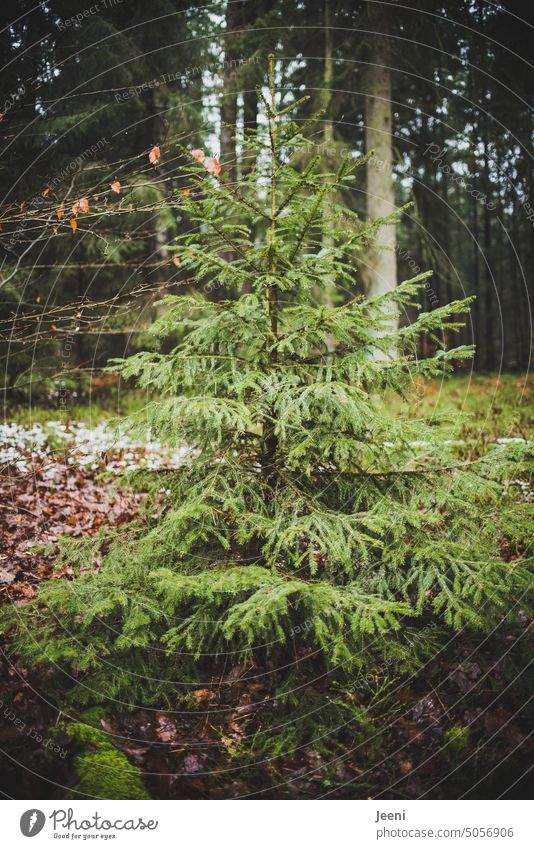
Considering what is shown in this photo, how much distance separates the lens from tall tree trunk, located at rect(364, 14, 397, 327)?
9234 millimetres

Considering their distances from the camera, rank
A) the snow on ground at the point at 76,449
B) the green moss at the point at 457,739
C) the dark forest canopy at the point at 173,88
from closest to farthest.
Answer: the green moss at the point at 457,739 → the snow on ground at the point at 76,449 → the dark forest canopy at the point at 173,88

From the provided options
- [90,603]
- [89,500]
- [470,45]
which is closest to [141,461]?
[89,500]

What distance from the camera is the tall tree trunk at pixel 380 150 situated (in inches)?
364

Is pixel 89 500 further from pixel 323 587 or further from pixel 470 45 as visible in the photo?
pixel 470 45

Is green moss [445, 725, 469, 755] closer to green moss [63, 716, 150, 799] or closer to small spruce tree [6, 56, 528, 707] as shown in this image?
small spruce tree [6, 56, 528, 707]

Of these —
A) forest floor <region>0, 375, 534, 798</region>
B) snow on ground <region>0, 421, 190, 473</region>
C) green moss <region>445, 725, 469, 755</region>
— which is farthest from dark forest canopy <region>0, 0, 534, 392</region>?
green moss <region>445, 725, 469, 755</region>

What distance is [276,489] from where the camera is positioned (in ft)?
11.0

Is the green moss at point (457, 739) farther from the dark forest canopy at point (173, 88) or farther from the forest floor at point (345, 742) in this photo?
the dark forest canopy at point (173, 88)
